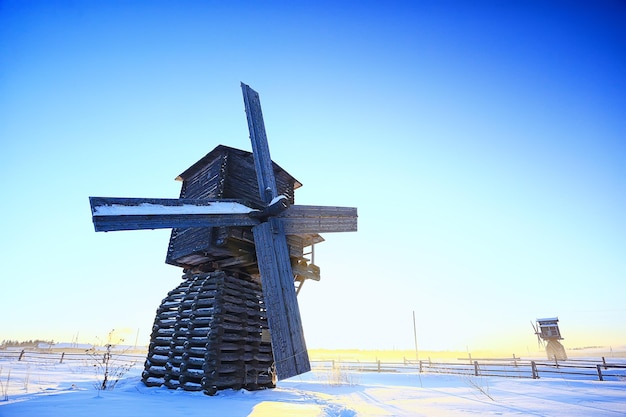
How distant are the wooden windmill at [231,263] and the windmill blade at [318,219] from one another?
0.02 meters

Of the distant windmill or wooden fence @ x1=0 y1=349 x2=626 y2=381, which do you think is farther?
the distant windmill

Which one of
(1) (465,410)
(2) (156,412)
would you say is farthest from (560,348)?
(2) (156,412)

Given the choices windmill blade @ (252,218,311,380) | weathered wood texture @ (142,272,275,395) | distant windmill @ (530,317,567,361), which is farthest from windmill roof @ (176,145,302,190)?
distant windmill @ (530,317,567,361)

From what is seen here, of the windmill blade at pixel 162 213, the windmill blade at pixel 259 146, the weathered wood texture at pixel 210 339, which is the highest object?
the windmill blade at pixel 259 146

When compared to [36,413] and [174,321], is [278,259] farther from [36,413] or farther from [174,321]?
[174,321]

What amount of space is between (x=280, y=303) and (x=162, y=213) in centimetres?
246

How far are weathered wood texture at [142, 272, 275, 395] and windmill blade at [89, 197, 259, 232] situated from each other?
11.4 ft

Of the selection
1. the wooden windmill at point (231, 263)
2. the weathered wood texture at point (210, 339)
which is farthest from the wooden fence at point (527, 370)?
the wooden windmill at point (231, 263)

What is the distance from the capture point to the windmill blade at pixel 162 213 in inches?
168

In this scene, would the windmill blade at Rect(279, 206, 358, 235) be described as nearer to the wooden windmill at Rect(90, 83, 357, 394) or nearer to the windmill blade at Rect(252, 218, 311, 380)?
the wooden windmill at Rect(90, 83, 357, 394)

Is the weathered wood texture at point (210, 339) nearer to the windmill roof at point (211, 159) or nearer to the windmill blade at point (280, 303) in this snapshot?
the windmill blade at point (280, 303)

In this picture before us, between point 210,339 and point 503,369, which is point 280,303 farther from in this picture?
point 503,369

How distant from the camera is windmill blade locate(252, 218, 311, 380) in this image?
4793 mm

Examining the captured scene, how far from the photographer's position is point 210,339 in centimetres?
785
